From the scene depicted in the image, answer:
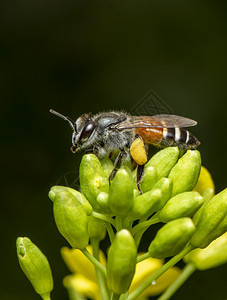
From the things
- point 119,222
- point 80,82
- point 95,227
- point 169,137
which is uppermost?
point 80,82

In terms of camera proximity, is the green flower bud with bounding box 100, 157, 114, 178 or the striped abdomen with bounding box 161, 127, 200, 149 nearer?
the green flower bud with bounding box 100, 157, 114, 178

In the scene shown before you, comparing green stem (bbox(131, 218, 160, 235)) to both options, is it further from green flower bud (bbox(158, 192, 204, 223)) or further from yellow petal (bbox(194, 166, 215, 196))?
yellow petal (bbox(194, 166, 215, 196))

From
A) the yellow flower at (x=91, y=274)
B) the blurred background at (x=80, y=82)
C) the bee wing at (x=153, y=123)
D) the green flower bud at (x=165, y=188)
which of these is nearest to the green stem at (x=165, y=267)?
the green flower bud at (x=165, y=188)

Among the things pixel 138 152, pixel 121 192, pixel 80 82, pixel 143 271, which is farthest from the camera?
pixel 80 82

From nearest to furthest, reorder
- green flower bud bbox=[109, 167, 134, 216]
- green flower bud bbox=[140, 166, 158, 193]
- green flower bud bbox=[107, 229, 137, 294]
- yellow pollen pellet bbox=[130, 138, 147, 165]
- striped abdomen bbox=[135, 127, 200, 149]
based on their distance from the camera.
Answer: green flower bud bbox=[107, 229, 137, 294] < green flower bud bbox=[109, 167, 134, 216] < green flower bud bbox=[140, 166, 158, 193] < yellow pollen pellet bbox=[130, 138, 147, 165] < striped abdomen bbox=[135, 127, 200, 149]

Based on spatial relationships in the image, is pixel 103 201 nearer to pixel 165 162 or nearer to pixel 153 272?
pixel 165 162

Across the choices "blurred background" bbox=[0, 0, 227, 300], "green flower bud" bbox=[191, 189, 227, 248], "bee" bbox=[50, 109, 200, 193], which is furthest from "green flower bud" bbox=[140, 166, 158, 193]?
"blurred background" bbox=[0, 0, 227, 300]

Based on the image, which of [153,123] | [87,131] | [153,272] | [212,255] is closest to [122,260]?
[212,255]
